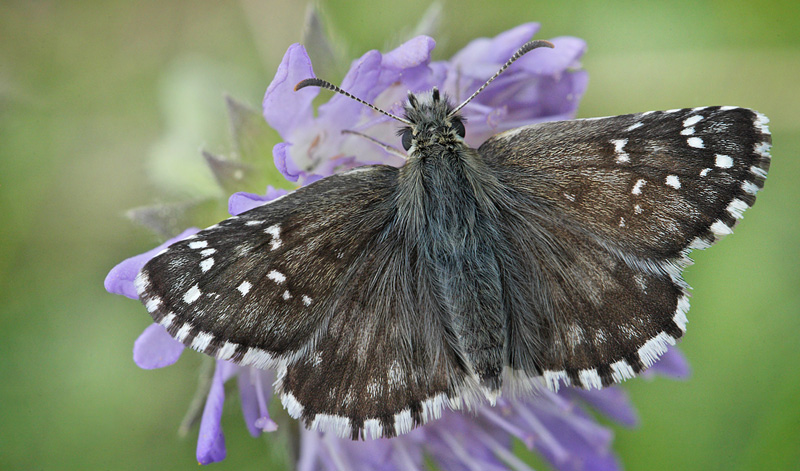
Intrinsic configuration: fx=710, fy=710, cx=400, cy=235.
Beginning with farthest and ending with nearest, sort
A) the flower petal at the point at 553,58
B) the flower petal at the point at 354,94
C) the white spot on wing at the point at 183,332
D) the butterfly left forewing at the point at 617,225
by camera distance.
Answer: the flower petal at the point at 553,58
the flower petal at the point at 354,94
the butterfly left forewing at the point at 617,225
the white spot on wing at the point at 183,332

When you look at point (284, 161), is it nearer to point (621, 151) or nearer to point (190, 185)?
point (621, 151)

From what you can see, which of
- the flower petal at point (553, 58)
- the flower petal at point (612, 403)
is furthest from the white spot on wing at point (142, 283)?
the flower petal at point (612, 403)

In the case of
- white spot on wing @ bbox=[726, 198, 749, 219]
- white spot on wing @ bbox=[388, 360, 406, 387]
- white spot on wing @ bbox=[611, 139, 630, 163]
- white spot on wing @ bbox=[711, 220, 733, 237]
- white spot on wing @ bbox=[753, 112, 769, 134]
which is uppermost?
white spot on wing @ bbox=[611, 139, 630, 163]

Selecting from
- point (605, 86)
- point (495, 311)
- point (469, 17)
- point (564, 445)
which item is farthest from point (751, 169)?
point (469, 17)

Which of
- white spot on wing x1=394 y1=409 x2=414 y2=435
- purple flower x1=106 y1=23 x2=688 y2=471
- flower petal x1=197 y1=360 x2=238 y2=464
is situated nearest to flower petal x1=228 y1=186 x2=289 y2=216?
purple flower x1=106 y1=23 x2=688 y2=471

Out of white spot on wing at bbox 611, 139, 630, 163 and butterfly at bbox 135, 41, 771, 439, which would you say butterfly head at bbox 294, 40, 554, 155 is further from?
white spot on wing at bbox 611, 139, 630, 163

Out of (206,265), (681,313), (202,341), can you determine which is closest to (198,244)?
(206,265)

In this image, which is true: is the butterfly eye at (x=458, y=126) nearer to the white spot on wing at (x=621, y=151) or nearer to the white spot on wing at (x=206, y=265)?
the white spot on wing at (x=621, y=151)
